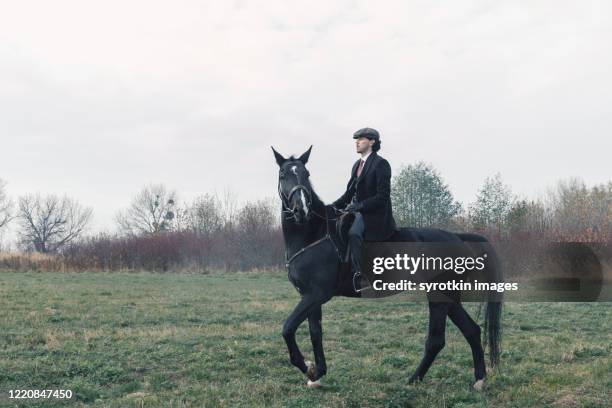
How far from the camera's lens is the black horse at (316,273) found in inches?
278

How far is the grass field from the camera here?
6.90 metres

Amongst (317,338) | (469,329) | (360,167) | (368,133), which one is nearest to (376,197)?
(360,167)

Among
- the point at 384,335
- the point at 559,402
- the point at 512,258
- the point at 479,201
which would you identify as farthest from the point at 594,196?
the point at 559,402

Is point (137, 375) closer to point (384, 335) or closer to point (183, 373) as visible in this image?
point (183, 373)

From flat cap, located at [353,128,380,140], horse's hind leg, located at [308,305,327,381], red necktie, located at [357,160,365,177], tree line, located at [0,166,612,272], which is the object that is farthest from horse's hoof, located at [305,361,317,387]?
tree line, located at [0,166,612,272]

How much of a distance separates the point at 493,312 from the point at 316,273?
2.72 meters

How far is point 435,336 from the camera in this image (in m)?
7.71

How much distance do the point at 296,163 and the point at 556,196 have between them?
6474cm

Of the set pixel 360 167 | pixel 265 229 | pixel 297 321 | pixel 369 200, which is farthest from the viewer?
pixel 265 229

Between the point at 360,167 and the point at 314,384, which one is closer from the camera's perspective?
the point at 314,384

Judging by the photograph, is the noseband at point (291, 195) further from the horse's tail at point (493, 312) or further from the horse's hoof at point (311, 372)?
the horse's tail at point (493, 312)

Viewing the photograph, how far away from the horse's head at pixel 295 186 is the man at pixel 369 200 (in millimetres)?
697

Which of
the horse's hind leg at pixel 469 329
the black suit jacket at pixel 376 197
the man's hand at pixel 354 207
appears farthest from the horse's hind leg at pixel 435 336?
the man's hand at pixel 354 207

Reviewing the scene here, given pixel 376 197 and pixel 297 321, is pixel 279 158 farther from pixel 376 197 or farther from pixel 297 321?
pixel 297 321
